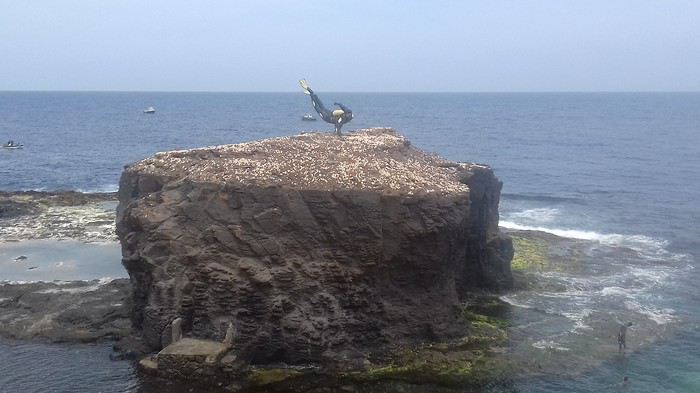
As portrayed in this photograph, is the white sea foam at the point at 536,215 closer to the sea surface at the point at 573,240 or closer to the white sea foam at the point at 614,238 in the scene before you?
the sea surface at the point at 573,240

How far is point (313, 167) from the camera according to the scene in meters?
33.2

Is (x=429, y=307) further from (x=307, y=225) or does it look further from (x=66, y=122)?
(x=66, y=122)

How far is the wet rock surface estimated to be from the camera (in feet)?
109

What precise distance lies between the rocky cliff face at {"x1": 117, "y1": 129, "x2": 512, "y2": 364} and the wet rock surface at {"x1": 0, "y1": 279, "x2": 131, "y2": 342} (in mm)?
2724

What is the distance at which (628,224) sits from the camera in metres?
59.2

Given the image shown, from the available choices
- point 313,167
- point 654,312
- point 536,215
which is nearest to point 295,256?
point 313,167

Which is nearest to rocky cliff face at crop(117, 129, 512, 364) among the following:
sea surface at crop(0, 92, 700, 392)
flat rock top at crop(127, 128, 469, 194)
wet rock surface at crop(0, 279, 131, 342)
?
flat rock top at crop(127, 128, 469, 194)

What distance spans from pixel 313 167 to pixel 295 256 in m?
4.72

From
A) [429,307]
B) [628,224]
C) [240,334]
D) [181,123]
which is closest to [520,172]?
[628,224]

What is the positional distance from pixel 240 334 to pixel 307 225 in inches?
216

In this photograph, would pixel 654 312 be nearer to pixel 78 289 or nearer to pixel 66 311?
pixel 66 311

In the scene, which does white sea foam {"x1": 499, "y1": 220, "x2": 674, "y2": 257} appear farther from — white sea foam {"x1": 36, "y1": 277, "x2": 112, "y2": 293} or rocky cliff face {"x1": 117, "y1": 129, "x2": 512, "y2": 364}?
white sea foam {"x1": 36, "y1": 277, "x2": 112, "y2": 293}

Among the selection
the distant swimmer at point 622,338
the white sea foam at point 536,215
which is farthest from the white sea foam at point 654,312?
the white sea foam at point 536,215

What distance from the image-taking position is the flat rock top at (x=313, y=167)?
3197 centimetres
